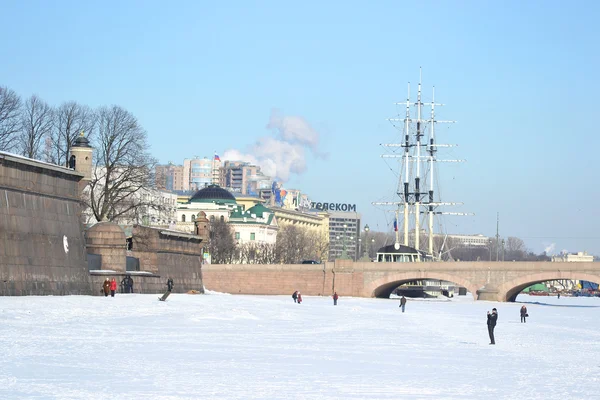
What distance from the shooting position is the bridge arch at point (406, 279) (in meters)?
100

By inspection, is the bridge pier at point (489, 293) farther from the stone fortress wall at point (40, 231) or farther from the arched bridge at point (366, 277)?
the stone fortress wall at point (40, 231)

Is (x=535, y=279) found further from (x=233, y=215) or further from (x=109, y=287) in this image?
(x=233, y=215)

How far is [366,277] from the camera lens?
340ft

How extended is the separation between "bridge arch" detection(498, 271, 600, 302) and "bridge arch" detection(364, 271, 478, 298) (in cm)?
259

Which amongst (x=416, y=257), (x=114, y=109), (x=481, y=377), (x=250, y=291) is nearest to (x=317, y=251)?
(x=416, y=257)

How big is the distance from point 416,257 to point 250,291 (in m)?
26.3

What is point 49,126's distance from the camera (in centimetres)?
7269

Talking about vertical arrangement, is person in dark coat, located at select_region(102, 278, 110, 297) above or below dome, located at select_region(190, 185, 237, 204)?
below

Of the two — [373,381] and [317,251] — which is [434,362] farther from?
[317,251]

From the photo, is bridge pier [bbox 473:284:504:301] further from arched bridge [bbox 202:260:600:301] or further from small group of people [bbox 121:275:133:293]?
small group of people [bbox 121:275:133:293]

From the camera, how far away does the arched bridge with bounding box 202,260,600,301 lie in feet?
321

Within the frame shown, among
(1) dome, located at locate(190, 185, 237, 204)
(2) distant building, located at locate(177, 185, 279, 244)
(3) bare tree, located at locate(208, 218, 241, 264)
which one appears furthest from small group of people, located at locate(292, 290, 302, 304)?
(1) dome, located at locate(190, 185, 237, 204)

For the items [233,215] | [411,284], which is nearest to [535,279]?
[411,284]

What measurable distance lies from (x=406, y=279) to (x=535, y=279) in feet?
38.8
